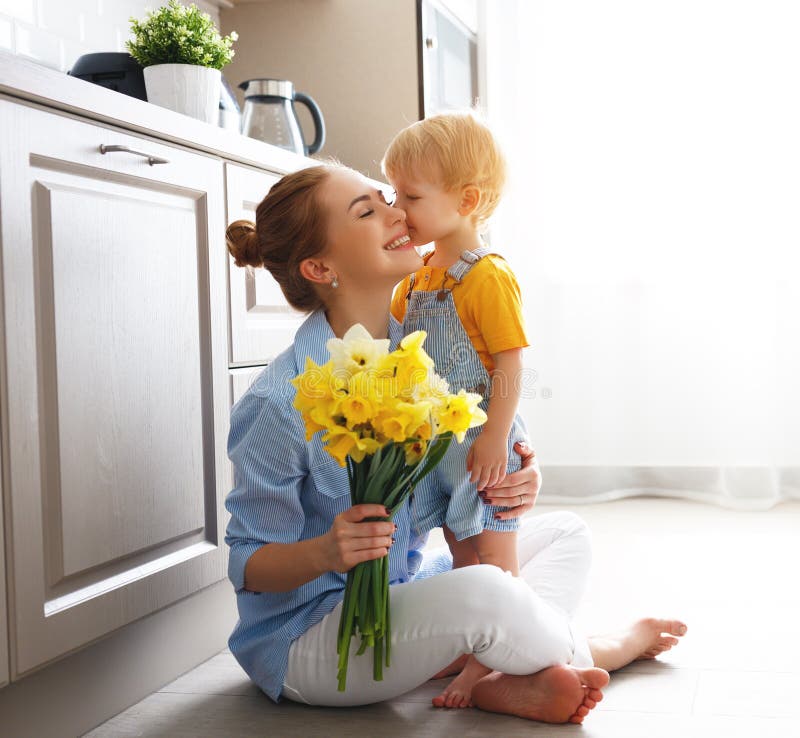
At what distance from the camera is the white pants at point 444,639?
137 centimetres

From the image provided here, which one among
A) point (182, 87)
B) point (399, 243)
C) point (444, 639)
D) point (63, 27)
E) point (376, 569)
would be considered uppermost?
point (63, 27)

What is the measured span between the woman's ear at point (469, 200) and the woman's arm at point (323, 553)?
0.59 metres

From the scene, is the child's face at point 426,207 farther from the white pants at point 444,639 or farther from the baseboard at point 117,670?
the baseboard at point 117,670

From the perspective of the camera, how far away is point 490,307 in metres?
1.53

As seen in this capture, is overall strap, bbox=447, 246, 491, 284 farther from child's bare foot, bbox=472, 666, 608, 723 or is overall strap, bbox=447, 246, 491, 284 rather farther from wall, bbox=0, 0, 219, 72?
wall, bbox=0, 0, 219, 72

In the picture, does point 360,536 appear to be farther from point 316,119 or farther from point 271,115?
point 316,119

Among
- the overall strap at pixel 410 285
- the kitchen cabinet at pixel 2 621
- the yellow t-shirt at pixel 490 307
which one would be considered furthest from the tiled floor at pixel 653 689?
the overall strap at pixel 410 285

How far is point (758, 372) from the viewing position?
3.04 meters

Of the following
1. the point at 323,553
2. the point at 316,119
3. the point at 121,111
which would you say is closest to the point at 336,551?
the point at 323,553

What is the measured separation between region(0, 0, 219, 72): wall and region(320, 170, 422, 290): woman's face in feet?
3.10

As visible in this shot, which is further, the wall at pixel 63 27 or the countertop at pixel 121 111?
the wall at pixel 63 27

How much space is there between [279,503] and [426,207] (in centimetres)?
Result: 53

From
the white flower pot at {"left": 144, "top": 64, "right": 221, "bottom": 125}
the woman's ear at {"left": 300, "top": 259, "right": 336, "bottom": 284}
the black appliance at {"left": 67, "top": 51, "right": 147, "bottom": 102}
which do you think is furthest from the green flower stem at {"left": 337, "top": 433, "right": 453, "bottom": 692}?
the black appliance at {"left": 67, "top": 51, "right": 147, "bottom": 102}

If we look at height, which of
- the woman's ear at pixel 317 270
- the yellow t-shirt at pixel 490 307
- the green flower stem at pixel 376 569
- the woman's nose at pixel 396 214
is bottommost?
the green flower stem at pixel 376 569
